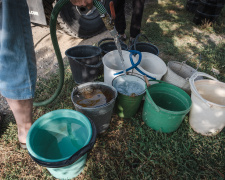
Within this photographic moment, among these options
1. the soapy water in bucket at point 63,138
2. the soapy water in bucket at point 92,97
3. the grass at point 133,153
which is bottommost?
the grass at point 133,153

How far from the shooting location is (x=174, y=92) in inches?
79.5

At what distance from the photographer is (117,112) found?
2121 mm

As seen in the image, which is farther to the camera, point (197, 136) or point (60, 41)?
point (60, 41)

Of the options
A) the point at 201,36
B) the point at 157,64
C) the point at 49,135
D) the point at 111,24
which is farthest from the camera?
the point at 201,36

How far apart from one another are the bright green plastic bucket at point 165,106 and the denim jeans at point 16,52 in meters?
1.18

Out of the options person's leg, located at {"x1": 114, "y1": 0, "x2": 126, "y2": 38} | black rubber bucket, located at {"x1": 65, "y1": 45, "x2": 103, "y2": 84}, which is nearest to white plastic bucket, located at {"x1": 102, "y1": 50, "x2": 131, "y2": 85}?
black rubber bucket, located at {"x1": 65, "y1": 45, "x2": 103, "y2": 84}

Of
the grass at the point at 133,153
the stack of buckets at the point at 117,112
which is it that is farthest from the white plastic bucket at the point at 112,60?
the grass at the point at 133,153

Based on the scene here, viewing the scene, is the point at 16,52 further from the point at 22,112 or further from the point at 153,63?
the point at 153,63

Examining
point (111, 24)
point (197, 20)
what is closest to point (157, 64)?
point (111, 24)

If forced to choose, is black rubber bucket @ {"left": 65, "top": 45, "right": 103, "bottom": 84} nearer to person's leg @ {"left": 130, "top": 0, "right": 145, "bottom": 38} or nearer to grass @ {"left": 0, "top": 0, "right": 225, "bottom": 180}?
grass @ {"left": 0, "top": 0, "right": 225, "bottom": 180}

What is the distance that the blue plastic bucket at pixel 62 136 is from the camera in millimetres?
1317

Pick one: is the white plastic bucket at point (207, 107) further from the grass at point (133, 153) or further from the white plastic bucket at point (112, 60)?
the white plastic bucket at point (112, 60)

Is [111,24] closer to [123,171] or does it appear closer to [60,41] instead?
[123,171]

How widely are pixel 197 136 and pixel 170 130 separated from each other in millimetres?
354
